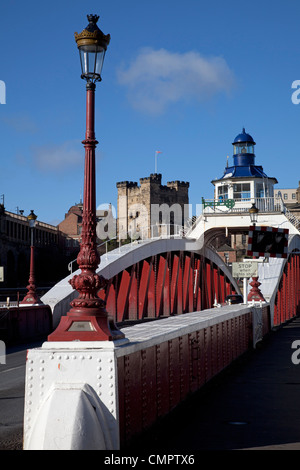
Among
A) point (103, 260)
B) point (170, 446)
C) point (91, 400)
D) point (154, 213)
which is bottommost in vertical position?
point (170, 446)

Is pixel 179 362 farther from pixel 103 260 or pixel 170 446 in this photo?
pixel 103 260

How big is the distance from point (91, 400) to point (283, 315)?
29.5 metres

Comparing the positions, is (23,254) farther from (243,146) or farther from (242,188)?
(242,188)

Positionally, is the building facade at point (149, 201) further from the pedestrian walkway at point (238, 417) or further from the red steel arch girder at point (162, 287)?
the pedestrian walkway at point (238, 417)

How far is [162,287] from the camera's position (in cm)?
3494

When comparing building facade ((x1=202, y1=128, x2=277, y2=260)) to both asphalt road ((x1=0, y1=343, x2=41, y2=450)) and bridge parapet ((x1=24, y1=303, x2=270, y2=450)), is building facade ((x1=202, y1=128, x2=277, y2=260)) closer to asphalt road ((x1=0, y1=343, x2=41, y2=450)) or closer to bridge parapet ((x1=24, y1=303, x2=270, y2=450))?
asphalt road ((x1=0, y1=343, x2=41, y2=450))

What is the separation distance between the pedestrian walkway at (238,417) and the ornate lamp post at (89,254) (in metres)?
1.46

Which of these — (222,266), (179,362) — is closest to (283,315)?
(222,266)

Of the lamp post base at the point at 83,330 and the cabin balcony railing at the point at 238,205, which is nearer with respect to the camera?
the lamp post base at the point at 83,330

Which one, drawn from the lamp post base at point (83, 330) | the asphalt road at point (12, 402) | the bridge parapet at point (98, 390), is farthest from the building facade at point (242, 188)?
the lamp post base at point (83, 330)

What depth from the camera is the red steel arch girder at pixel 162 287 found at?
3127cm

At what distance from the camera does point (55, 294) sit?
94.0ft

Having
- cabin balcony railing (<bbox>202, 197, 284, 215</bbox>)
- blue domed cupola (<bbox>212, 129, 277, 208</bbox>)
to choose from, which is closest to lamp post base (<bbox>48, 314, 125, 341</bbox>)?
cabin balcony railing (<bbox>202, 197, 284, 215</bbox>)

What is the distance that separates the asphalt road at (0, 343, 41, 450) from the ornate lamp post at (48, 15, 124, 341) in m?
2.00
